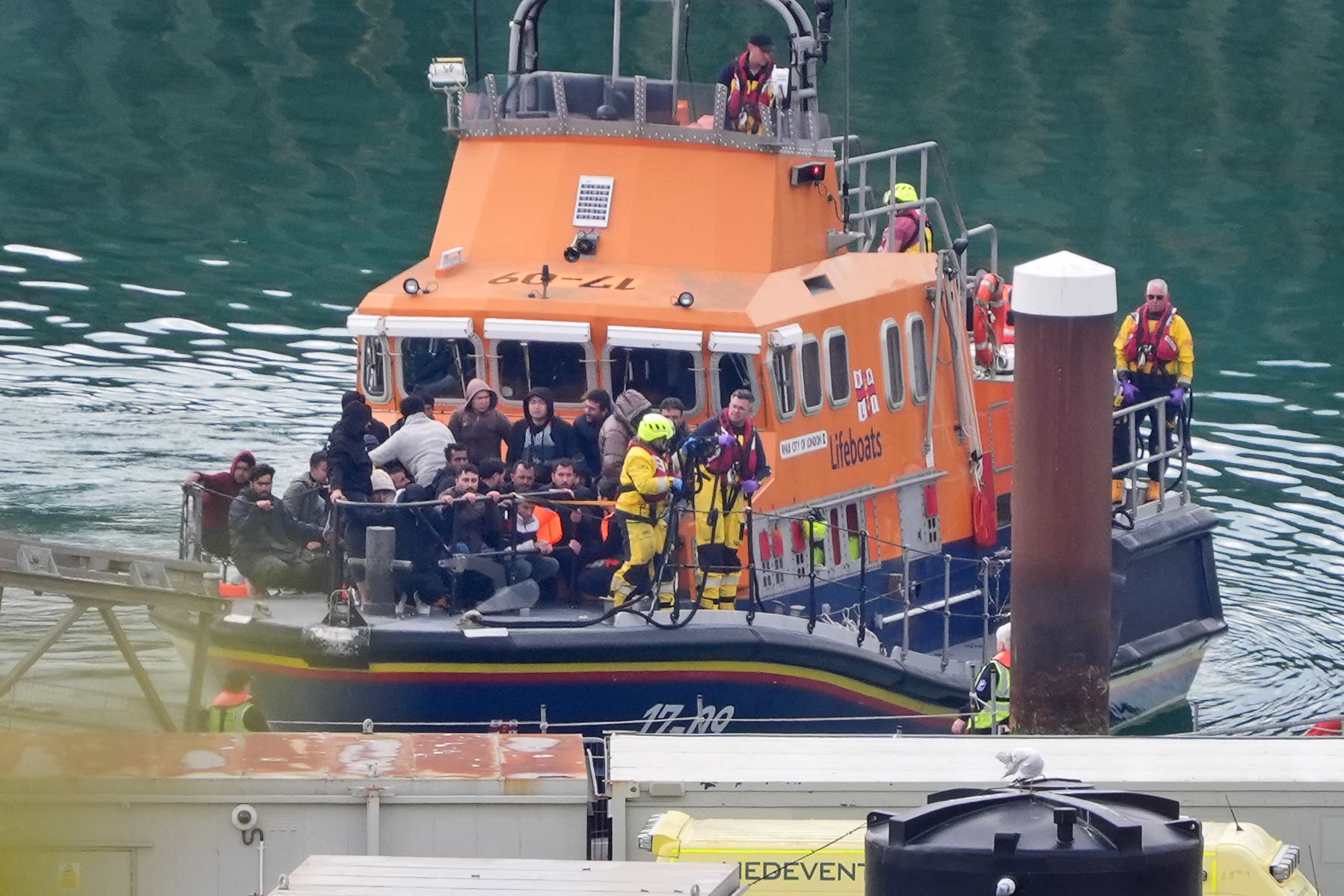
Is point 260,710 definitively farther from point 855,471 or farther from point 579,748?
point 855,471

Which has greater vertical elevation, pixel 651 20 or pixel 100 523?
pixel 651 20

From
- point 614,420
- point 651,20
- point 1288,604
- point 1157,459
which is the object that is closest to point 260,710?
point 614,420

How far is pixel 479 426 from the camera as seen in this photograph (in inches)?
444

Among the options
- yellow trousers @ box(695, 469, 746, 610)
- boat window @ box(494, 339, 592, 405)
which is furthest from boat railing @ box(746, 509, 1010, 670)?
boat window @ box(494, 339, 592, 405)

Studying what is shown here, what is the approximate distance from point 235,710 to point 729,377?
317 centimetres

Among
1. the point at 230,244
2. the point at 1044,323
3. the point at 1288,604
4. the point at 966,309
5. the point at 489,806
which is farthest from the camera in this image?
the point at 230,244

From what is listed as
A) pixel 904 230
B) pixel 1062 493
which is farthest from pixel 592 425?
pixel 904 230

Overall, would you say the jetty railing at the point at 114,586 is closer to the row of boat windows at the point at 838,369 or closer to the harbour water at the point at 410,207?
the harbour water at the point at 410,207

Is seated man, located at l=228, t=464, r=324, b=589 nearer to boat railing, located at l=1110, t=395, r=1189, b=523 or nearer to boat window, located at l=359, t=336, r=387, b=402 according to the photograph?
boat window, located at l=359, t=336, r=387, b=402

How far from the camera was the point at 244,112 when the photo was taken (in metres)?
32.7

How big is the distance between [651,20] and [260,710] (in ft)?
95.0

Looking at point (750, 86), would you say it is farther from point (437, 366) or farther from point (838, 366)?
point (437, 366)

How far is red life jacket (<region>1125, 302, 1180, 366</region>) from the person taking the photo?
1382cm

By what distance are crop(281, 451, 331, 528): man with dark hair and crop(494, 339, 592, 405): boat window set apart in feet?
4.32
